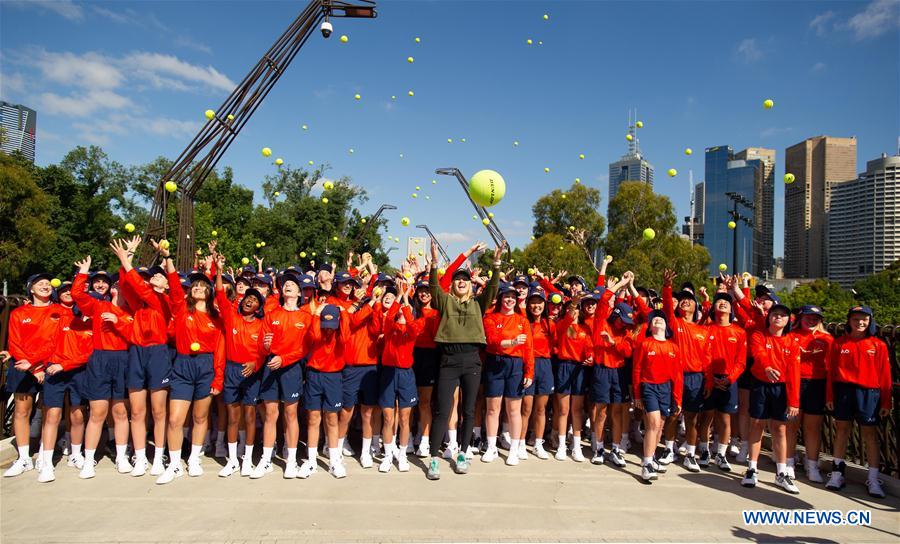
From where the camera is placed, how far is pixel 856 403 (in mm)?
5387

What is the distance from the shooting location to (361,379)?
5652 millimetres

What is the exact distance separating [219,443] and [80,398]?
152cm

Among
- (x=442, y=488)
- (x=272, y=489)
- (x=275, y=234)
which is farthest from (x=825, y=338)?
(x=275, y=234)

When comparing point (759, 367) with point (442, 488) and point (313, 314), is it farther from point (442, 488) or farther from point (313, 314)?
point (313, 314)

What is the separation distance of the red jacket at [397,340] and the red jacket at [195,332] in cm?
175

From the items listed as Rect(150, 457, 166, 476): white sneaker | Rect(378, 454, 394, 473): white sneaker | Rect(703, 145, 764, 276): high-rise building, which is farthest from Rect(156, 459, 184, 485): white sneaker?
Rect(703, 145, 764, 276): high-rise building

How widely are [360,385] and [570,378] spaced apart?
8.68 ft

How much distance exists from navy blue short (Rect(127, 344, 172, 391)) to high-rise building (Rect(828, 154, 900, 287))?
46473mm

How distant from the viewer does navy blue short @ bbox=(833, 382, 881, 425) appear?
17.5 feet

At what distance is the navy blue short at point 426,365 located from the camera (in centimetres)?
609

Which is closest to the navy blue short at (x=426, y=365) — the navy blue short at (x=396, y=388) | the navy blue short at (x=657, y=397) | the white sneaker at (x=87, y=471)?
the navy blue short at (x=396, y=388)

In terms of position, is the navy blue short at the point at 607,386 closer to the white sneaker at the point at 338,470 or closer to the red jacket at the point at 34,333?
the white sneaker at the point at 338,470

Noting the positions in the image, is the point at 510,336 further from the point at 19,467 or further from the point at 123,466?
the point at 19,467

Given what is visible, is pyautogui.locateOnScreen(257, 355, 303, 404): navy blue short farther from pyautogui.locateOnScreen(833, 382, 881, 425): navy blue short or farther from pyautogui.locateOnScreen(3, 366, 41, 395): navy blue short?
pyautogui.locateOnScreen(833, 382, 881, 425): navy blue short
